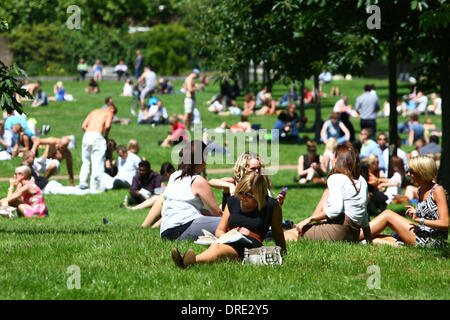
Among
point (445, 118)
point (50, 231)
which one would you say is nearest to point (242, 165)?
point (50, 231)

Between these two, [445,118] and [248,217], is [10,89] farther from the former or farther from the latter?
[445,118]

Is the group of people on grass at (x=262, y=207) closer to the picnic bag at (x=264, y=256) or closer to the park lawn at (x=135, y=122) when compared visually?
the picnic bag at (x=264, y=256)

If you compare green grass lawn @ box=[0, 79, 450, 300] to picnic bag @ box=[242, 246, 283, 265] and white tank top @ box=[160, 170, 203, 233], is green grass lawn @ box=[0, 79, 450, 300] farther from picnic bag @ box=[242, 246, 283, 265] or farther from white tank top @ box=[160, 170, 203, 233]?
white tank top @ box=[160, 170, 203, 233]

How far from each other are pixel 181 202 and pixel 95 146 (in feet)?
30.3

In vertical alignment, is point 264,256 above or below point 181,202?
below

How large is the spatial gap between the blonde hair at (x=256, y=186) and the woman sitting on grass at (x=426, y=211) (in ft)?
5.92

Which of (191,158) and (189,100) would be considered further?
(189,100)

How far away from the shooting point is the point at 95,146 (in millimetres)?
18156

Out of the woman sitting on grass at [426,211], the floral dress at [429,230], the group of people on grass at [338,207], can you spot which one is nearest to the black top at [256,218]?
the group of people on grass at [338,207]

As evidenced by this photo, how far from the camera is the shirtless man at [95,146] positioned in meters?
18.2

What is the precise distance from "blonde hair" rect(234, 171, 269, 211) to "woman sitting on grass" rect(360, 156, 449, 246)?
1.80 metres

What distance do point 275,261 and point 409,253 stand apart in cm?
175

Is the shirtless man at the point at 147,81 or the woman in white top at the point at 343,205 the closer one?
the woman in white top at the point at 343,205

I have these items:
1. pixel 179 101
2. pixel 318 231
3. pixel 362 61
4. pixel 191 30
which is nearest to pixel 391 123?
pixel 362 61
